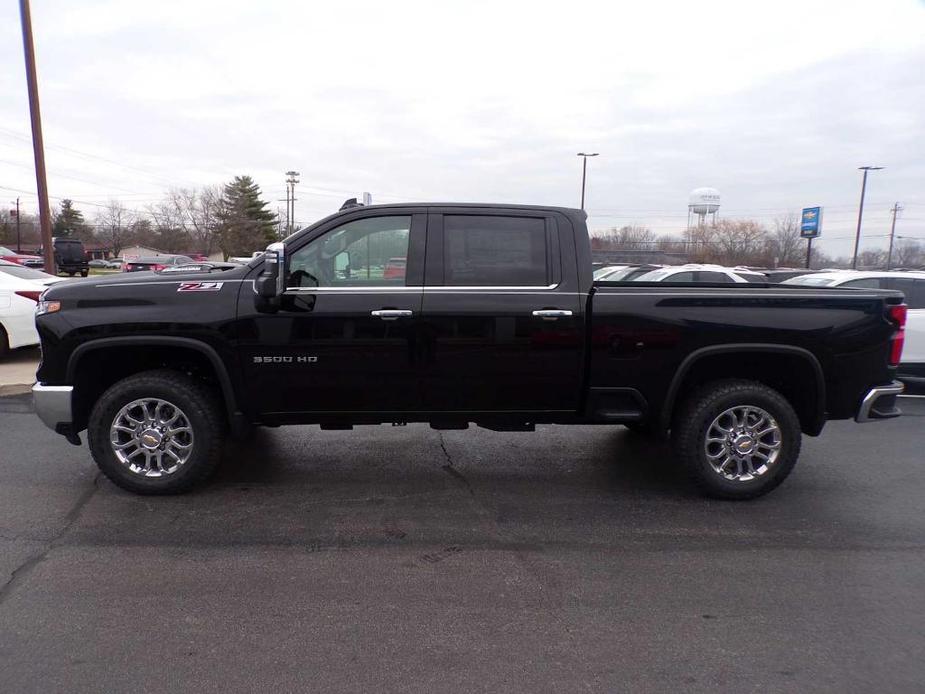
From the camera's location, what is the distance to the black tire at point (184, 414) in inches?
179

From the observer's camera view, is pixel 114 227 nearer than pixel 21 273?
No

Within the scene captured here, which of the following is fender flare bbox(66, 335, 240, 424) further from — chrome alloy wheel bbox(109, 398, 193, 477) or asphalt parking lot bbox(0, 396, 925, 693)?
asphalt parking lot bbox(0, 396, 925, 693)

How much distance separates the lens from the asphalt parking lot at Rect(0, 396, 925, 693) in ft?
9.29

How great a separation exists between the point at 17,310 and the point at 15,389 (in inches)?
65.4

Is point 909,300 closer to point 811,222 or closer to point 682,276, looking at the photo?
point 682,276

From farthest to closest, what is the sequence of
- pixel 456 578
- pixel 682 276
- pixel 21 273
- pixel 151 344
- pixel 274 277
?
1. pixel 682 276
2. pixel 21 273
3. pixel 151 344
4. pixel 274 277
5. pixel 456 578

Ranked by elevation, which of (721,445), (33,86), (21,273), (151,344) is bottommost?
(721,445)

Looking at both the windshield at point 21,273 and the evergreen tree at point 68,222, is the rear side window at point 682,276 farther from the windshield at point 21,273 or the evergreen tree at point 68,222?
the evergreen tree at point 68,222

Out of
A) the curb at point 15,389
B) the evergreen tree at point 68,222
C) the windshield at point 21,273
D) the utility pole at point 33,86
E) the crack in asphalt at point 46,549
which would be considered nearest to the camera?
the crack in asphalt at point 46,549

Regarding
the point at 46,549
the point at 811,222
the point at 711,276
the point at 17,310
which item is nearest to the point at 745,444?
the point at 46,549

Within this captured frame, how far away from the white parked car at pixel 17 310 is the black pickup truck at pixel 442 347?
17.5ft

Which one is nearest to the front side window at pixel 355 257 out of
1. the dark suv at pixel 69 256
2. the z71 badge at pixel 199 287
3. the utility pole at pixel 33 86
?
the z71 badge at pixel 199 287

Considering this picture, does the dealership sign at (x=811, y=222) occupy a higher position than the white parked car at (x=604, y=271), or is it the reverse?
the dealership sign at (x=811, y=222)

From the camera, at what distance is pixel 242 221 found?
248ft
